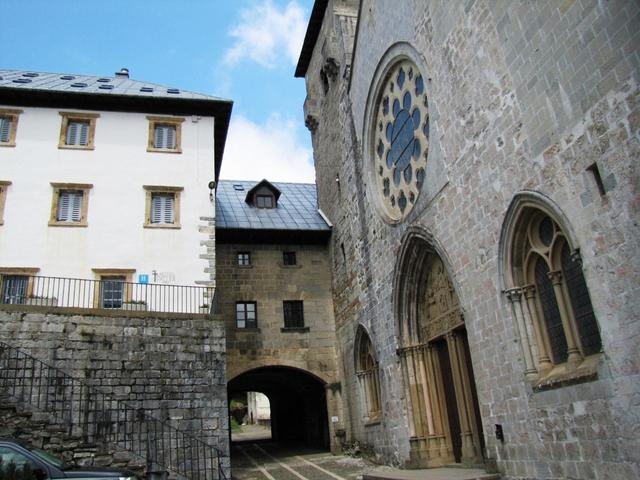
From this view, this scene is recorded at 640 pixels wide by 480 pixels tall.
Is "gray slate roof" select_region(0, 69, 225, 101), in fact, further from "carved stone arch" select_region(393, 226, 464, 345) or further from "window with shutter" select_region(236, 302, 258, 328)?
"carved stone arch" select_region(393, 226, 464, 345)

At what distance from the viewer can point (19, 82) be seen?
18.2 metres

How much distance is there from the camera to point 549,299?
8.76 meters

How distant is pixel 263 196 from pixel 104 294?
8.59 metres

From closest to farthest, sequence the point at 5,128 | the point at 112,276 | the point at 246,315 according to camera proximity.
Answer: the point at 112,276, the point at 5,128, the point at 246,315

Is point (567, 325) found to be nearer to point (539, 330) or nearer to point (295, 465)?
point (539, 330)

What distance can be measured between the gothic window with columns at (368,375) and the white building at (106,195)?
189 inches

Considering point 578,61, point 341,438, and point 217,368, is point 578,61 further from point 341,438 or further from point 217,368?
point 341,438

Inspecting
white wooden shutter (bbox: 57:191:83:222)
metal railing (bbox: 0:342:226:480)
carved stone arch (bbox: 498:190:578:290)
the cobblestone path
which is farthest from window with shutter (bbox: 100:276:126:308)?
carved stone arch (bbox: 498:190:578:290)

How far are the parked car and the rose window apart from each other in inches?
340

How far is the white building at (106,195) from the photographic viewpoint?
1556cm

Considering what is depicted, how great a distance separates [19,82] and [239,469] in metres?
14.0

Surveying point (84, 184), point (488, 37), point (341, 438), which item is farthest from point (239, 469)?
point (488, 37)

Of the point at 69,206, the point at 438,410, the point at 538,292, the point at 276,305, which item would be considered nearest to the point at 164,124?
the point at 69,206

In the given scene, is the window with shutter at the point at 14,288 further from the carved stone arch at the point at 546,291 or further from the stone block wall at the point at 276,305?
the carved stone arch at the point at 546,291
